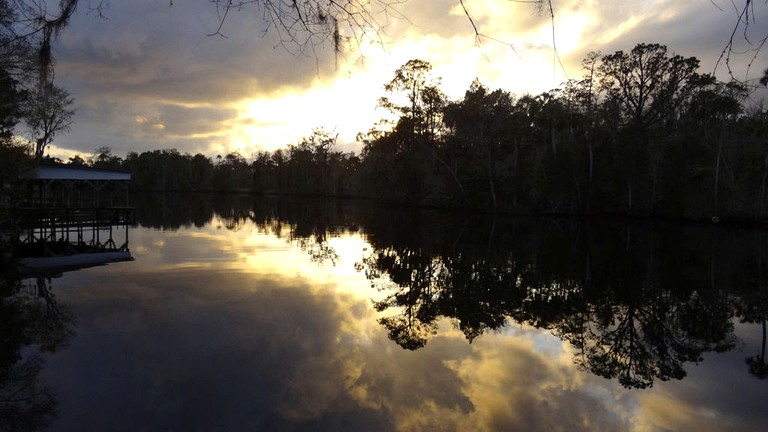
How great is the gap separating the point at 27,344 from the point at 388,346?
6539 millimetres

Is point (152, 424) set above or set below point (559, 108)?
below

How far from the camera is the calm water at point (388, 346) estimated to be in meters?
5.84

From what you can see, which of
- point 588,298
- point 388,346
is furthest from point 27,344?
point 588,298

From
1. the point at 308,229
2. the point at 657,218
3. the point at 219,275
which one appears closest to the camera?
the point at 219,275

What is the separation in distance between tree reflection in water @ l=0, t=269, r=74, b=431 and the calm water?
1.4 inches

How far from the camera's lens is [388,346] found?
8.59 m

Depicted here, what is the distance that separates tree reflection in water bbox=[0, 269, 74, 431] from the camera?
228 inches

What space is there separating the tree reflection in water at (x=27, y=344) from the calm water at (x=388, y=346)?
35mm

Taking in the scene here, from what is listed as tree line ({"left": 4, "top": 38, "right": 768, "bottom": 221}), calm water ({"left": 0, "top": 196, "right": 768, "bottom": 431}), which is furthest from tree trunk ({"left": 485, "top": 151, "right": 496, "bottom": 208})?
calm water ({"left": 0, "top": 196, "right": 768, "bottom": 431})

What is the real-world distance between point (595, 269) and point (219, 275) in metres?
13.0

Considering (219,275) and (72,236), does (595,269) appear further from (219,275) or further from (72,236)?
(72,236)

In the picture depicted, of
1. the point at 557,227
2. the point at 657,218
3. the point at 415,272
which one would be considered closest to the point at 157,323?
the point at 415,272

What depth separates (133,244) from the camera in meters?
23.2

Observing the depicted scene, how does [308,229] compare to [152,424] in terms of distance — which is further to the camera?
[308,229]
